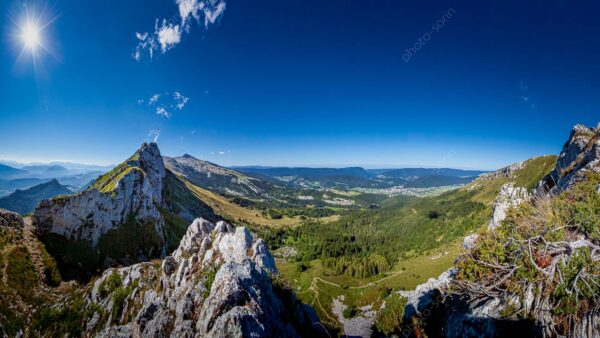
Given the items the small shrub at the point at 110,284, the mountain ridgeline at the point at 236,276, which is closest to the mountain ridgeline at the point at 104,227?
the mountain ridgeline at the point at 236,276

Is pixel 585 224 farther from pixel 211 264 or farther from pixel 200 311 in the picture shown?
pixel 211 264

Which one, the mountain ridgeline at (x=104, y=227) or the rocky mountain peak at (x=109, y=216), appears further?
the rocky mountain peak at (x=109, y=216)

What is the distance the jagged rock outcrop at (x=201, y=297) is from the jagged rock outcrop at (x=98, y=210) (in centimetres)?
2362

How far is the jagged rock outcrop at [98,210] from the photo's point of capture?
52.2 meters

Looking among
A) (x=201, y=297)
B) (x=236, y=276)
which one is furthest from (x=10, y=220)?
(x=236, y=276)

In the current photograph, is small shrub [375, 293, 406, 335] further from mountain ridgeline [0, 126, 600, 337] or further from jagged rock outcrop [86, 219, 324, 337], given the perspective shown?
jagged rock outcrop [86, 219, 324, 337]

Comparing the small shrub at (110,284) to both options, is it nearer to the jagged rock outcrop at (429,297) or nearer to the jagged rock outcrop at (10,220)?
the jagged rock outcrop at (10,220)

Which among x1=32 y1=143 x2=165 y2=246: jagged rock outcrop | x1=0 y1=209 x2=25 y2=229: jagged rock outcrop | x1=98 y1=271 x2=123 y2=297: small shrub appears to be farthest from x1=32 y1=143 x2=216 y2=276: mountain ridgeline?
x1=98 y1=271 x2=123 y2=297: small shrub

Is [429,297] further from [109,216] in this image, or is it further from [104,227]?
[109,216]

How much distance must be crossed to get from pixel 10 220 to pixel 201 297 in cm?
4940

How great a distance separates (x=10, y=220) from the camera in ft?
152

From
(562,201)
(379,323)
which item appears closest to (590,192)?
(562,201)

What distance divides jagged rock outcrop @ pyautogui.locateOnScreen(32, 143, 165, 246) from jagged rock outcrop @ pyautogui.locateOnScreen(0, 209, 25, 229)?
8.22 ft

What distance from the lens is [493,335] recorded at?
40.5 feet
